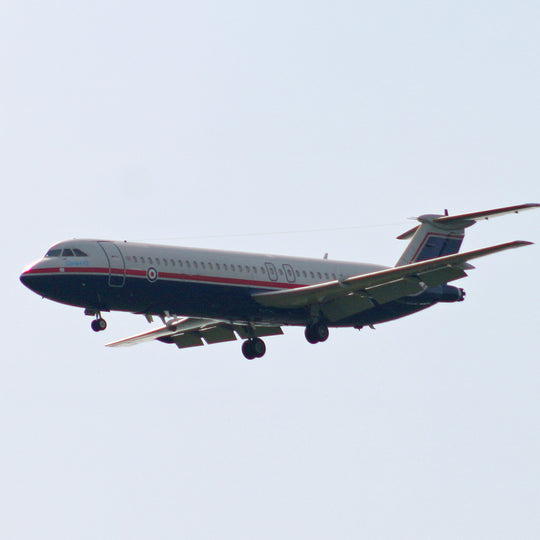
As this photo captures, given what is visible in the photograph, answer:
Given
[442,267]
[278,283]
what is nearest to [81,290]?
[278,283]

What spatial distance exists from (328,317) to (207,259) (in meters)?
6.24

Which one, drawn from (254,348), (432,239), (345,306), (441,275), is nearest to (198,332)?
Result: (254,348)

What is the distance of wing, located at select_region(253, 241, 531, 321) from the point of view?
169 ft

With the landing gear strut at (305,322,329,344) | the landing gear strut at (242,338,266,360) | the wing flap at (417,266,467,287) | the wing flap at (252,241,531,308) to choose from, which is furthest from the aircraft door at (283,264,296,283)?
the wing flap at (417,266,467,287)

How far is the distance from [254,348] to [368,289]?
633 cm

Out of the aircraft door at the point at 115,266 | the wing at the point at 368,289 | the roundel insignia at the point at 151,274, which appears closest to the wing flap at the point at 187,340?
the wing at the point at 368,289

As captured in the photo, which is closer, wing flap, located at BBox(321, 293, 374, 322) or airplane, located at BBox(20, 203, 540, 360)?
airplane, located at BBox(20, 203, 540, 360)

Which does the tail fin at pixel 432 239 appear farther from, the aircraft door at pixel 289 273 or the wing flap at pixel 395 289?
the aircraft door at pixel 289 273

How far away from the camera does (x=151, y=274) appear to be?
50.8 m

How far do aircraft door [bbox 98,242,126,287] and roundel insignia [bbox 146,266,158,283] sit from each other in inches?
37.5

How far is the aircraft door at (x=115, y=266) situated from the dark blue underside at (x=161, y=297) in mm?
187

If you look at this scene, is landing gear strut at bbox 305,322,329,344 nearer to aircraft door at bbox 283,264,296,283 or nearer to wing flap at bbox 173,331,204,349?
aircraft door at bbox 283,264,296,283

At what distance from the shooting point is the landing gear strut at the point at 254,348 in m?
57.4

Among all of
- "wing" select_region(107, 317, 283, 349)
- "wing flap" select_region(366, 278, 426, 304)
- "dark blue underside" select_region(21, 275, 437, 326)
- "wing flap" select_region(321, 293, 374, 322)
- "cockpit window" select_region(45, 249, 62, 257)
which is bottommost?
"dark blue underside" select_region(21, 275, 437, 326)
